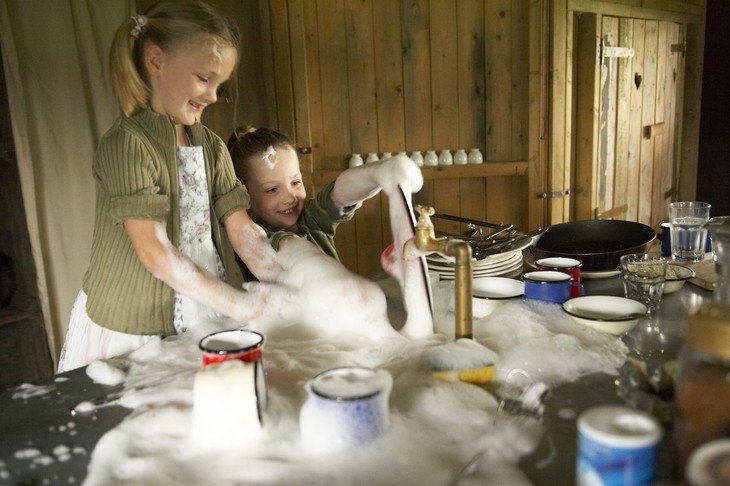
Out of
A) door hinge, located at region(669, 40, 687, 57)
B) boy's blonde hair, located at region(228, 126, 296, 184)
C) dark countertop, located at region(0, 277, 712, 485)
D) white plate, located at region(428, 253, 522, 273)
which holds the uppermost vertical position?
door hinge, located at region(669, 40, 687, 57)

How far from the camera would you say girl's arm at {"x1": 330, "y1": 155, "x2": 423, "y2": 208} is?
1258mm

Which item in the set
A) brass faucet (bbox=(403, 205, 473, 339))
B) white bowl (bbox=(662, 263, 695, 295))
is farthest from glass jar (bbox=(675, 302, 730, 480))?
white bowl (bbox=(662, 263, 695, 295))

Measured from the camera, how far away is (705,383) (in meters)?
0.63

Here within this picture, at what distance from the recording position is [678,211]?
1.68 m

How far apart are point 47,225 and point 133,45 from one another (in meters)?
1.40

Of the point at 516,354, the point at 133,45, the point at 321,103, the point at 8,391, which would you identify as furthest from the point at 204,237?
the point at 321,103

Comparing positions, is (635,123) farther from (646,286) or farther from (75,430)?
(75,430)

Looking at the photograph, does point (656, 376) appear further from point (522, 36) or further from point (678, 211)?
point (522, 36)

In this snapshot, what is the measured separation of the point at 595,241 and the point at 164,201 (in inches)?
48.4

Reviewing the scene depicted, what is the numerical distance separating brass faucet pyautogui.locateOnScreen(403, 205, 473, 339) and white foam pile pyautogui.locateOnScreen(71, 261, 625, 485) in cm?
5

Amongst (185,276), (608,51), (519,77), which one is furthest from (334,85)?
(185,276)

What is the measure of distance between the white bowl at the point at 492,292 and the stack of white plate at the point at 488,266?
55 mm

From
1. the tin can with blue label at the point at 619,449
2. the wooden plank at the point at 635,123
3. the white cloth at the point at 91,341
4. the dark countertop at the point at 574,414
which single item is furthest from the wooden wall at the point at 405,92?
the tin can with blue label at the point at 619,449

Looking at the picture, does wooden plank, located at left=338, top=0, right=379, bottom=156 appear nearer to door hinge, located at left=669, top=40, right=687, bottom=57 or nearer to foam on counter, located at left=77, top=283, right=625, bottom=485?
foam on counter, located at left=77, top=283, right=625, bottom=485
